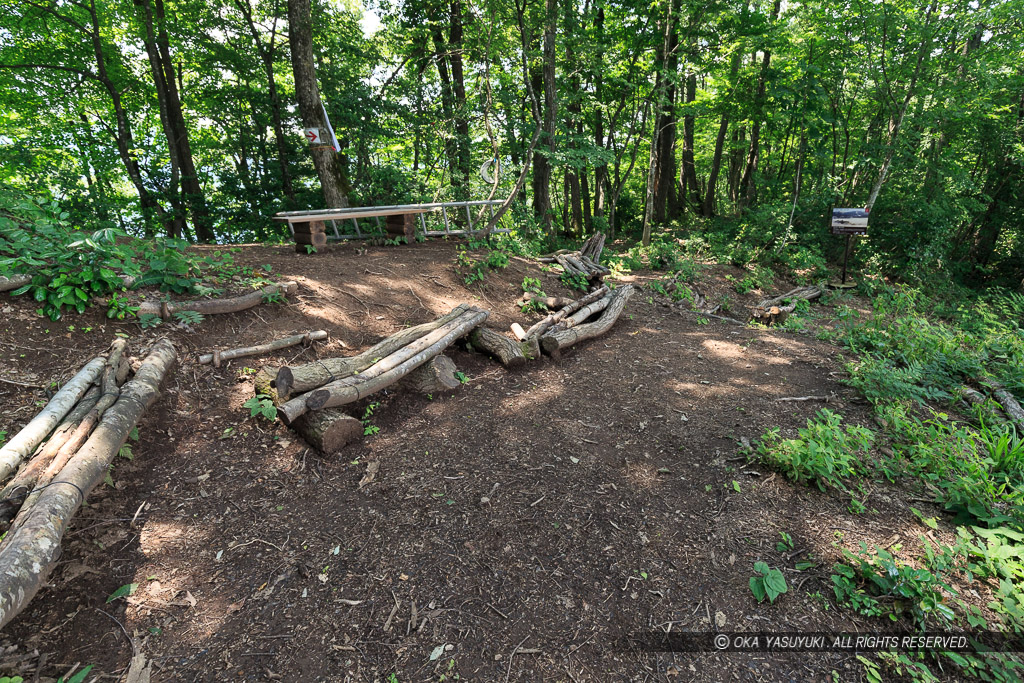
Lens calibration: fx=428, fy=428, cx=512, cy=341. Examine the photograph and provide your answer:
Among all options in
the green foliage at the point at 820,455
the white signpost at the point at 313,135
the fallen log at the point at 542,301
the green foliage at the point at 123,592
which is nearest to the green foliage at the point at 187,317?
the green foliage at the point at 123,592

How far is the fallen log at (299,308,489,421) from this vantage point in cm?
349

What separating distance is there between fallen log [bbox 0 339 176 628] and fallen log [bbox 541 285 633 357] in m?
3.99

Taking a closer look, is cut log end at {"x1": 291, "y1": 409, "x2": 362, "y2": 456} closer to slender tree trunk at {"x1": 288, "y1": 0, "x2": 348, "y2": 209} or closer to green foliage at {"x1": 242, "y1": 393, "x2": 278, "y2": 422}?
green foliage at {"x1": 242, "y1": 393, "x2": 278, "y2": 422}

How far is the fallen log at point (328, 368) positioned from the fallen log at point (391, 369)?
7 cm

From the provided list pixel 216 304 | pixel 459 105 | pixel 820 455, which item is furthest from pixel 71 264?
pixel 459 105

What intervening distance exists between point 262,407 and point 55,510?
1.39 meters

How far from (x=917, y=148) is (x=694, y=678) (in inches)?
635

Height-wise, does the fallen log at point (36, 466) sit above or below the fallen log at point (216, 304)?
below

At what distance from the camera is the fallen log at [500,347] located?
16.8ft

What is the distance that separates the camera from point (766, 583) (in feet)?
7.86

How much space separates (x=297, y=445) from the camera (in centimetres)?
342

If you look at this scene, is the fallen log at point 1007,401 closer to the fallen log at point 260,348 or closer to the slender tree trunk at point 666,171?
the fallen log at point 260,348

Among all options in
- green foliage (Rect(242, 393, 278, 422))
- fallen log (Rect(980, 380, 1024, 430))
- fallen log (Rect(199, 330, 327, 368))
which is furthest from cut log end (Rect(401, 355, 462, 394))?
fallen log (Rect(980, 380, 1024, 430))

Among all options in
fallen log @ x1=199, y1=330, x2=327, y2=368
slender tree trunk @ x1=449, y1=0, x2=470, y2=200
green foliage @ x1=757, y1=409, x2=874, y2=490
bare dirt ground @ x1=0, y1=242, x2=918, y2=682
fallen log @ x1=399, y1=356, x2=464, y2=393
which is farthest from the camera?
slender tree trunk @ x1=449, y1=0, x2=470, y2=200
